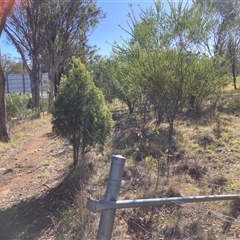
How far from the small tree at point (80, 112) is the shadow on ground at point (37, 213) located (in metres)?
0.85

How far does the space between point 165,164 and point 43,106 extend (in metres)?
17.1

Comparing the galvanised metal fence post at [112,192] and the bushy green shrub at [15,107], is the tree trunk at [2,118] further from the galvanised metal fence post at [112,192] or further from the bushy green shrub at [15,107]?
the galvanised metal fence post at [112,192]

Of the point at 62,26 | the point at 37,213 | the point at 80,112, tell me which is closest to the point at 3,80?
the point at 80,112

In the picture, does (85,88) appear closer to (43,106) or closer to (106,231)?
(106,231)

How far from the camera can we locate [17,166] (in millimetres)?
7391

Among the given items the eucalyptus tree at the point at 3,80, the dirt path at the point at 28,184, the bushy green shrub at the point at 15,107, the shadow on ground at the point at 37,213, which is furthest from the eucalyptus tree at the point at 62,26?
the shadow on ground at the point at 37,213

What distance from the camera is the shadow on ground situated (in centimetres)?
399

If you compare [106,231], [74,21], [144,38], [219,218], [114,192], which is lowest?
[219,218]

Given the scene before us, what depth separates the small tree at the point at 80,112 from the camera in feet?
18.4

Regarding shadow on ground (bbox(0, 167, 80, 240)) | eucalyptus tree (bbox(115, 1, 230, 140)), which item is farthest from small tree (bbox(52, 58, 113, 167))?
eucalyptus tree (bbox(115, 1, 230, 140))

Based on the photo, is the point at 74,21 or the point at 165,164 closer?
the point at 165,164

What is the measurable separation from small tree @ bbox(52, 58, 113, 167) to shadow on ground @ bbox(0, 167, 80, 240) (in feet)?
2.78

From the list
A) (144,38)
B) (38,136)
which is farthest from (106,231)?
(38,136)

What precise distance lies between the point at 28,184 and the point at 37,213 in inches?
59.4
